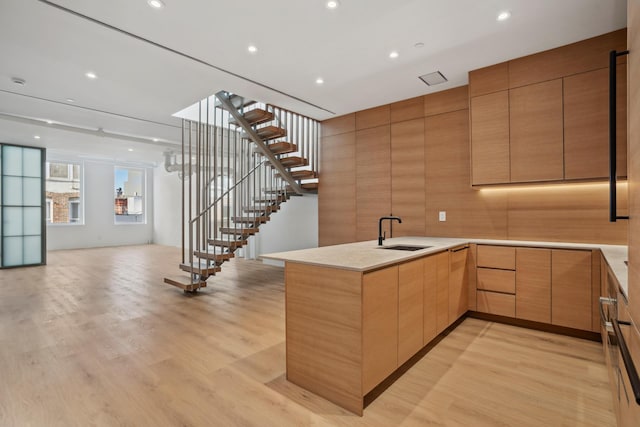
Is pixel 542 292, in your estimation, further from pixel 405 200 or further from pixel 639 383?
pixel 639 383

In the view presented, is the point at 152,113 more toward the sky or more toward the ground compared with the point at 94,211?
more toward the sky

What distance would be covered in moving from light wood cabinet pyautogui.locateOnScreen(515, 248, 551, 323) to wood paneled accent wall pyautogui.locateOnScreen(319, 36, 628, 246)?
39cm

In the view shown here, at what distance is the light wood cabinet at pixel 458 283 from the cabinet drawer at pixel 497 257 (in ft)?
0.54

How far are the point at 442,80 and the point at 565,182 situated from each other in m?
1.76

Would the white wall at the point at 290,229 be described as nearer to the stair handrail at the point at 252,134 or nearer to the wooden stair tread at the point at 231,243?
the stair handrail at the point at 252,134

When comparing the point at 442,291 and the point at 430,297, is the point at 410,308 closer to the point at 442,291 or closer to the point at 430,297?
the point at 430,297

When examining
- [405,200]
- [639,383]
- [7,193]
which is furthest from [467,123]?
[7,193]

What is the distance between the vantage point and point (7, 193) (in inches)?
272

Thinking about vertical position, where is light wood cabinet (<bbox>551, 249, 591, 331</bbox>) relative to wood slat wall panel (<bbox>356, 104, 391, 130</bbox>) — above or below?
below

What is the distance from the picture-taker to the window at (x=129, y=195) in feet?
36.8

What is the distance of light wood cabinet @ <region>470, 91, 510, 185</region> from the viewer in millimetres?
3404

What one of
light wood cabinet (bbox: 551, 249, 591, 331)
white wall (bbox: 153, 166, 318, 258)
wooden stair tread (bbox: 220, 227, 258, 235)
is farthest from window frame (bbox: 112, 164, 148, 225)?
light wood cabinet (bbox: 551, 249, 591, 331)

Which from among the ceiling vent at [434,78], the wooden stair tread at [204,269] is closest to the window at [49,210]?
the wooden stair tread at [204,269]

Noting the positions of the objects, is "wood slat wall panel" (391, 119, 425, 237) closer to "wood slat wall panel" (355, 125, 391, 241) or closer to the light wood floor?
"wood slat wall panel" (355, 125, 391, 241)
